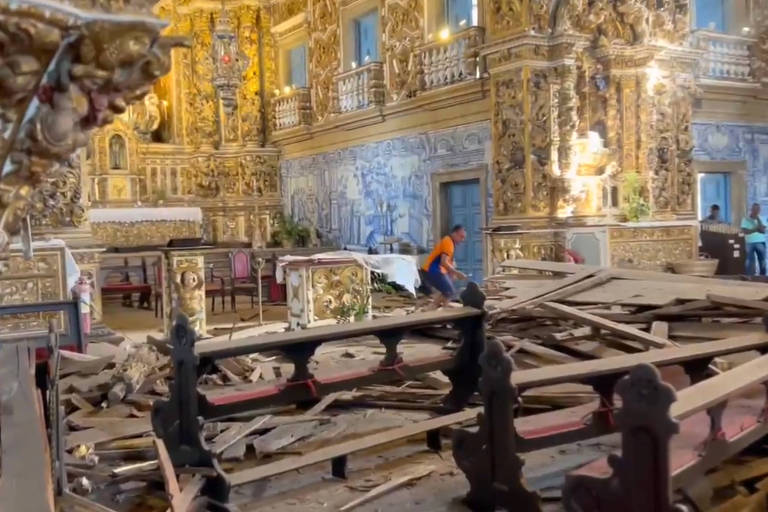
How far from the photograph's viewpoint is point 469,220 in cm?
1391

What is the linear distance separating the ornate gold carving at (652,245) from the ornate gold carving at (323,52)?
7.68m

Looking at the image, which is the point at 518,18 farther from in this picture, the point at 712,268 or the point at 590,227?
the point at 712,268

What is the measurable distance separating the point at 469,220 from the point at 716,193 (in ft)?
16.6

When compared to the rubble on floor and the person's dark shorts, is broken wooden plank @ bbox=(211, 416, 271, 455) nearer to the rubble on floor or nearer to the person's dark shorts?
the rubble on floor

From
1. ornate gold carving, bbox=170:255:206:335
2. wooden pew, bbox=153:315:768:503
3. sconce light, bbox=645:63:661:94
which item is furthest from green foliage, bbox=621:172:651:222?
wooden pew, bbox=153:315:768:503

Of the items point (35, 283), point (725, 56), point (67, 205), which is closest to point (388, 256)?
point (67, 205)

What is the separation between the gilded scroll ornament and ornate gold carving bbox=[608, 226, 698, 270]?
395 inches

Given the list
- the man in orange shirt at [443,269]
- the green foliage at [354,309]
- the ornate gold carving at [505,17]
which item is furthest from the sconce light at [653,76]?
the green foliage at [354,309]

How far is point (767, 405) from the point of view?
4.08 m

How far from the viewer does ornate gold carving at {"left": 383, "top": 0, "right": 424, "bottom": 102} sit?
14531mm

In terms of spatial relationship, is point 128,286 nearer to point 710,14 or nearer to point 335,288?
point 335,288

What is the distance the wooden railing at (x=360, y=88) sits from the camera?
1547 cm

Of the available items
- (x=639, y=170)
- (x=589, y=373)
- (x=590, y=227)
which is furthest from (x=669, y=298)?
(x=639, y=170)

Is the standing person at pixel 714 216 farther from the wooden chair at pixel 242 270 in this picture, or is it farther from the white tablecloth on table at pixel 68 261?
the white tablecloth on table at pixel 68 261
